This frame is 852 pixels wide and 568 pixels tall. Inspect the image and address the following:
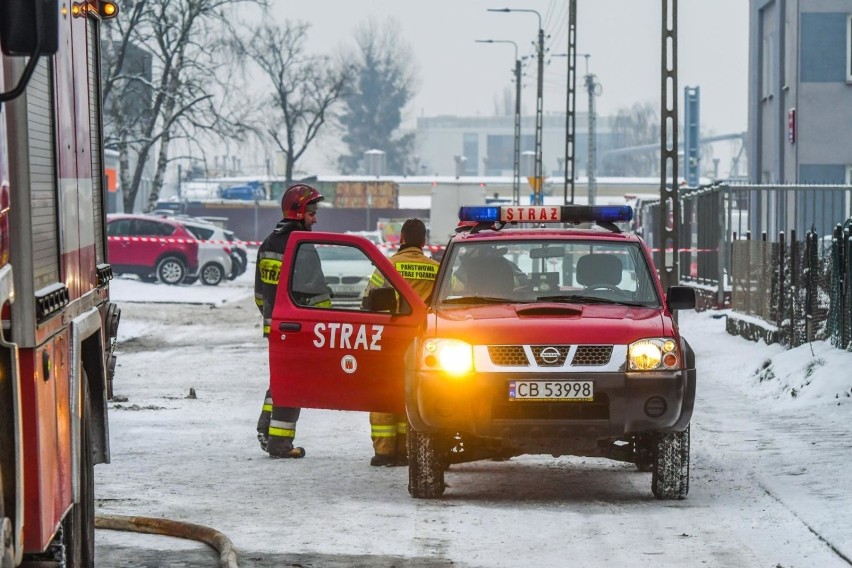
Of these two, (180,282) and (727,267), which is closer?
(727,267)

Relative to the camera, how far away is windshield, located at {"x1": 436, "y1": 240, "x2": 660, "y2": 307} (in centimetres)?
1029

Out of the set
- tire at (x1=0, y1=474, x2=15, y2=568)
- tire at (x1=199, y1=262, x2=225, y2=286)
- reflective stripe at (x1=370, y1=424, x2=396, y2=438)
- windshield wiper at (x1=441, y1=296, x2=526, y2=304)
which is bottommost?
tire at (x1=199, y1=262, x2=225, y2=286)

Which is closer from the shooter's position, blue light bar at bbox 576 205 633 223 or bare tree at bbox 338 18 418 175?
blue light bar at bbox 576 205 633 223

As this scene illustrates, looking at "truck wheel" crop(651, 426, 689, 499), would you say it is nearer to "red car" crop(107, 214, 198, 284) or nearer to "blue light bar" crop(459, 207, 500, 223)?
"blue light bar" crop(459, 207, 500, 223)

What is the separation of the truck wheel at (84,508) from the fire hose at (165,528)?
946mm

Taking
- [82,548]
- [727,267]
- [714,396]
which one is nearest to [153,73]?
[727,267]

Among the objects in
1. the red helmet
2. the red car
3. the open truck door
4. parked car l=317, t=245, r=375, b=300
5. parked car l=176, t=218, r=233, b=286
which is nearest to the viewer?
the open truck door

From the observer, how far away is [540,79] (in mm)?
56312

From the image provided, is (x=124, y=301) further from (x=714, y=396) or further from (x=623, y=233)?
(x=623, y=233)

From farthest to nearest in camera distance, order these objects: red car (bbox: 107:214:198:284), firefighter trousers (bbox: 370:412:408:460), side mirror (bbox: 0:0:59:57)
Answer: red car (bbox: 107:214:198:284) → firefighter trousers (bbox: 370:412:408:460) → side mirror (bbox: 0:0:59:57)

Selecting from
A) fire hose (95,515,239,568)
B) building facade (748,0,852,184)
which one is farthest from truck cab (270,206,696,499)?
building facade (748,0,852,184)

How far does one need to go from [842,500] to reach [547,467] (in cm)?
242

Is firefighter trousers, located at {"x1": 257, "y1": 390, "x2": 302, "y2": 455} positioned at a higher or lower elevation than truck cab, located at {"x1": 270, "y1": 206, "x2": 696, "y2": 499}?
lower

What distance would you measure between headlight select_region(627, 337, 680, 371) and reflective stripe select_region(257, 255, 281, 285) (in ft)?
10.2
